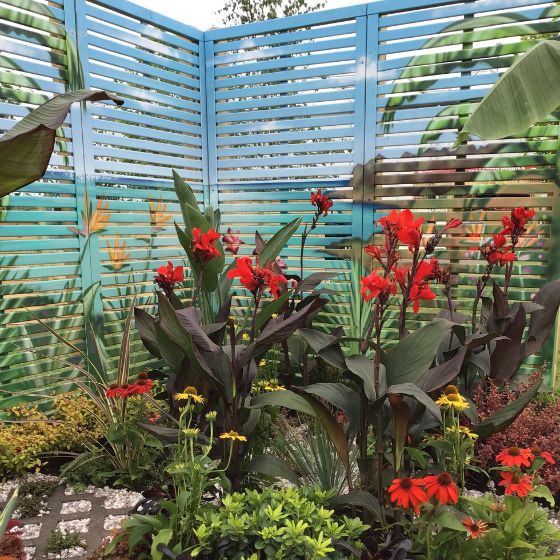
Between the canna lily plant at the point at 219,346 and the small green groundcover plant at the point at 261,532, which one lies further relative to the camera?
the canna lily plant at the point at 219,346

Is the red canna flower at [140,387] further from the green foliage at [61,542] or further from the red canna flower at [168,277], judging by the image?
the green foliage at [61,542]

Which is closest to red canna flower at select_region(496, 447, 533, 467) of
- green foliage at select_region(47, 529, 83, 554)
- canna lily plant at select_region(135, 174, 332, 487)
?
canna lily plant at select_region(135, 174, 332, 487)

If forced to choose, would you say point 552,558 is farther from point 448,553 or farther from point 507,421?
point 507,421

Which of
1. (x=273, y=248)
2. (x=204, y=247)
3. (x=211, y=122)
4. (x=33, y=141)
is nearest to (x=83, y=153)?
(x=211, y=122)

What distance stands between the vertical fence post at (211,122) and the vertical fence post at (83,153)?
108 cm

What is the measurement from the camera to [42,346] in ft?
9.14

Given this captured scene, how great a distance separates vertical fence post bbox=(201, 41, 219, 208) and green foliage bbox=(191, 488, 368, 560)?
2.79 metres

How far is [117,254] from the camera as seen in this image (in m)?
3.17

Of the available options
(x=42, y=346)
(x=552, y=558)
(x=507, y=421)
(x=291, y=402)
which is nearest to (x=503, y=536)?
(x=552, y=558)

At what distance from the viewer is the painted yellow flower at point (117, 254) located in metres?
3.13

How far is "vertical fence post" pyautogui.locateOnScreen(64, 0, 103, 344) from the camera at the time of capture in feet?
9.18

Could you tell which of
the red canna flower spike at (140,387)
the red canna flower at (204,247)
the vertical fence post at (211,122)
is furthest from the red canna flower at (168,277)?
the vertical fence post at (211,122)

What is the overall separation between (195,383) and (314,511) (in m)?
0.76

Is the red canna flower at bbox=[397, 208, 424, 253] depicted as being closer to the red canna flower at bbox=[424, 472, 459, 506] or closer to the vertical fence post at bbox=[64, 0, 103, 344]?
the red canna flower at bbox=[424, 472, 459, 506]
